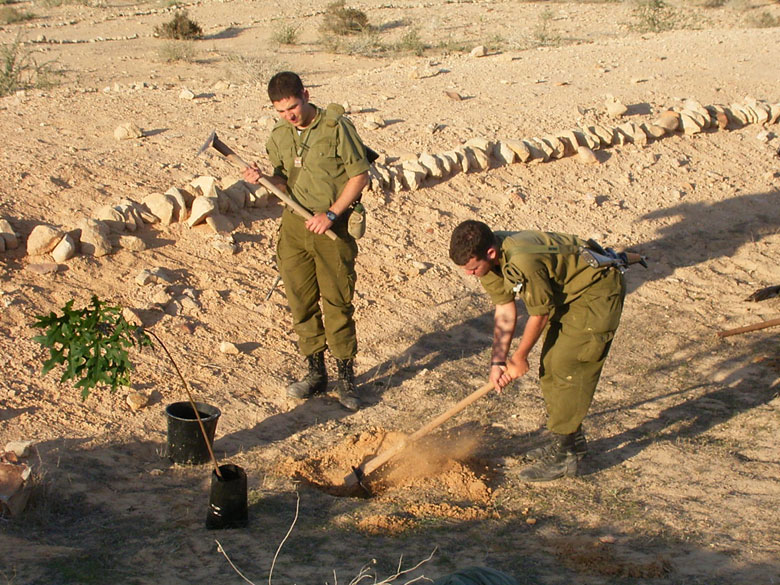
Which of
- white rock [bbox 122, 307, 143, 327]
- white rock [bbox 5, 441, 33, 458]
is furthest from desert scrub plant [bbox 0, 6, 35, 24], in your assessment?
white rock [bbox 5, 441, 33, 458]

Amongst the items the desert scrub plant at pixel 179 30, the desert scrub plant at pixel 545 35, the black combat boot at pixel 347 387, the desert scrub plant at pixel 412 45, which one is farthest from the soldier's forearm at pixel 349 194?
the desert scrub plant at pixel 179 30

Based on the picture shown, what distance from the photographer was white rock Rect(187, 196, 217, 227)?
6.79m

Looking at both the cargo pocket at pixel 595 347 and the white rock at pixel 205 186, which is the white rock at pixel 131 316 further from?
the cargo pocket at pixel 595 347

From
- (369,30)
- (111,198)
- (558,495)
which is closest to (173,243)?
(111,198)

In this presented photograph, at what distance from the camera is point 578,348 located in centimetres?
454

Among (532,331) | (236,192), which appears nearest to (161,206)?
(236,192)

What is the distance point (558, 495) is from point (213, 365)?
241 centimetres

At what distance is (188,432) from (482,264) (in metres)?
1.80

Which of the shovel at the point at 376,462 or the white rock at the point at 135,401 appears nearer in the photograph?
the shovel at the point at 376,462

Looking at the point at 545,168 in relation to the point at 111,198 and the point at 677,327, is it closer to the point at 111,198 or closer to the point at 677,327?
the point at 677,327

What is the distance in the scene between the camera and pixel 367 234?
7.55 metres

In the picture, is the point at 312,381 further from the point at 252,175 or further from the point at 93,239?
the point at 93,239

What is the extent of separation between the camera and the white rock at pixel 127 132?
8016 mm

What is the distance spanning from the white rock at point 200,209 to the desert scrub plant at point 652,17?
13.6 metres
